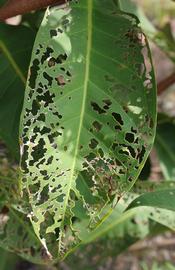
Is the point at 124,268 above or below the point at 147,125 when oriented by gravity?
below

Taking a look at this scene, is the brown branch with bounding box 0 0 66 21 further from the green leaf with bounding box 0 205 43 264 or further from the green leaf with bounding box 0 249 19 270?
the green leaf with bounding box 0 249 19 270

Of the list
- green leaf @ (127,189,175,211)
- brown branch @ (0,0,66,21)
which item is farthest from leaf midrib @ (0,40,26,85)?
green leaf @ (127,189,175,211)

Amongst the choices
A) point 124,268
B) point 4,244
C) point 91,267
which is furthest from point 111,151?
point 124,268

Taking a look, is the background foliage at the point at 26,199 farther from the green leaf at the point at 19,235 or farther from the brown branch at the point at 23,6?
the brown branch at the point at 23,6

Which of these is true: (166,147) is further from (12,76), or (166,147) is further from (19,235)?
(12,76)

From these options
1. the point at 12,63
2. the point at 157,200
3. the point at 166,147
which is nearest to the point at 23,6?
the point at 12,63

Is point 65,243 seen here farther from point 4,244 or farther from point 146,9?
point 146,9
